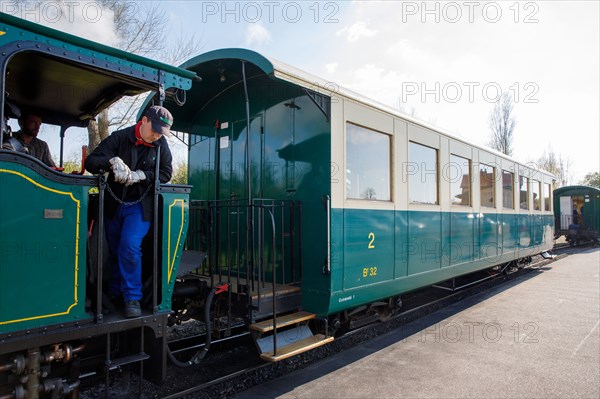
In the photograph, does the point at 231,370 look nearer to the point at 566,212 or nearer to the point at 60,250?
the point at 60,250

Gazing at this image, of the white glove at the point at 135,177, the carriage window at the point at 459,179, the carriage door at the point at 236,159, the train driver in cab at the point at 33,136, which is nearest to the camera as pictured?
the white glove at the point at 135,177

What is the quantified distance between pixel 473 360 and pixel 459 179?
323cm

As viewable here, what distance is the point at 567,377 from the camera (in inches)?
173

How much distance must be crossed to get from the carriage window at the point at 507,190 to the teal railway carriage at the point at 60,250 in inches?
314

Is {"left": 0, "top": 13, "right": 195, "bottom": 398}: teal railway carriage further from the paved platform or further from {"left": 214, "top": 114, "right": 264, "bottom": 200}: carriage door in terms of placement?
{"left": 214, "top": 114, "right": 264, "bottom": 200}: carriage door

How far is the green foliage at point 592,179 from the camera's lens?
48481 mm

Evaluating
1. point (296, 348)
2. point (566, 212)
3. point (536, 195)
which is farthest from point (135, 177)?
point (566, 212)

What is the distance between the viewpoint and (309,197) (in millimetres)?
4590

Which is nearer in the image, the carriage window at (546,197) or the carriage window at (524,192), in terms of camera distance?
the carriage window at (524,192)

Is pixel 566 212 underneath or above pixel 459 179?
underneath

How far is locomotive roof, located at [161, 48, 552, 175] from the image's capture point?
391 cm

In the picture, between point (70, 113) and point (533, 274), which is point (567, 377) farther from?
point (533, 274)

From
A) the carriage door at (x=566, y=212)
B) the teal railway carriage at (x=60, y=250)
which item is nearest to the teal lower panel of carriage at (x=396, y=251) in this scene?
the teal railway carriage at (x=60, y=250)

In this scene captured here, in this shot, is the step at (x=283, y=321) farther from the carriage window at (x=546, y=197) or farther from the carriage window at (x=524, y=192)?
the carriage window at (x=546, y=197)
